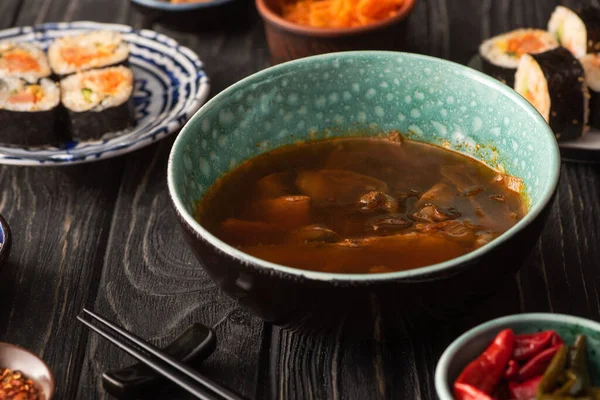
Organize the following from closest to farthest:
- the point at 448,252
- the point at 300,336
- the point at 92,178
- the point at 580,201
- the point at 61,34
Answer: the point at 448,252, the point at 300,336, the point at 580,201, the point at 92,178, the point at 61,34

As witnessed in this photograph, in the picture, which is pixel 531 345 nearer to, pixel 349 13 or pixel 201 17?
pixel 349 13

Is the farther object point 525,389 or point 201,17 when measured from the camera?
point 201,17

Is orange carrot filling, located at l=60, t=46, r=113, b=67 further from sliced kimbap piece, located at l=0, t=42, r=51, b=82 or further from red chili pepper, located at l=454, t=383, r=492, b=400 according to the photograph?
red chili pepper, located at l=454, t=383, r=492, b=400

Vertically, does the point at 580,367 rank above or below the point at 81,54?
above

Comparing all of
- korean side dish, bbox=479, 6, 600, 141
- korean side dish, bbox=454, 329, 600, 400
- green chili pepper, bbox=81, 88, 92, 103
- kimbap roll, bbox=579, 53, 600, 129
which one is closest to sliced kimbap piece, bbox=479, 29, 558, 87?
korean side dish, bbox=479, 6, 600, 141

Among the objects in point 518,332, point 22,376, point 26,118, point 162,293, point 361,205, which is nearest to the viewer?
point 518,332

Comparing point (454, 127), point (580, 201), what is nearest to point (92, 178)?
point (454, 127)

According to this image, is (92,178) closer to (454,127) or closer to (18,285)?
(18,285)

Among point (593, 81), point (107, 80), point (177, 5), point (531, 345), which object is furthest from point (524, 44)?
point (531, 345)
